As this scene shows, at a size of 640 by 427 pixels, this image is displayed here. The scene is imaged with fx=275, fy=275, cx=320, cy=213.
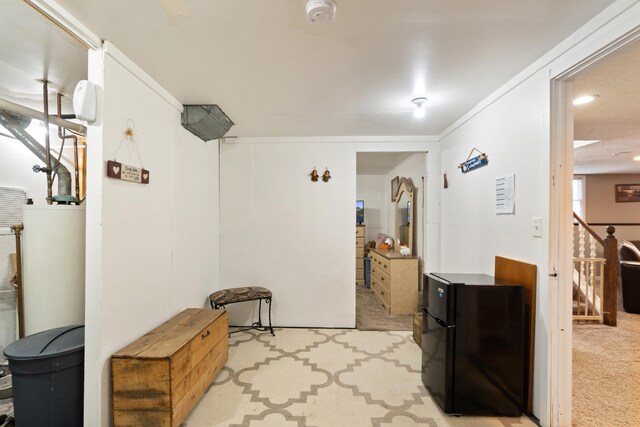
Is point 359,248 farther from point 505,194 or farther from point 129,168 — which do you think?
point 129,168

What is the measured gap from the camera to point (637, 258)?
4.17 m

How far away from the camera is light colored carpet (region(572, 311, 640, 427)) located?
180 centimetres

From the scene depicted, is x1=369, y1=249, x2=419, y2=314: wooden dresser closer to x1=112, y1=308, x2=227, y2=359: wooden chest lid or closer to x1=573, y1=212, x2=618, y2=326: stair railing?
x1=573, y1=212, x2=618, y2=326: stair railing

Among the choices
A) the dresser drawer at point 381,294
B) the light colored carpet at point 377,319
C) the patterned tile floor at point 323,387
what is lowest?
the light colored carpet at point 377,319

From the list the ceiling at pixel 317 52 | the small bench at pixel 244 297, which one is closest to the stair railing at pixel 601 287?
the ceiling at pixel 317 52

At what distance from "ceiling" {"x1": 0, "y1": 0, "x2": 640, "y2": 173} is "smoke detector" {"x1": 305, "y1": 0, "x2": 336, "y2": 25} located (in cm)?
6

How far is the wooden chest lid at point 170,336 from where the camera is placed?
161 centimetres

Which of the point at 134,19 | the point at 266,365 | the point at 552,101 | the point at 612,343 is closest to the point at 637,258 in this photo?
the point at 612,343

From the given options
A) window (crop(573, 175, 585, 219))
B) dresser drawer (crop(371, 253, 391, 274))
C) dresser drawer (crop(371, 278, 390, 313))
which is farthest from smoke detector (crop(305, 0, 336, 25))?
window (crop(573, 175, 585, 219))

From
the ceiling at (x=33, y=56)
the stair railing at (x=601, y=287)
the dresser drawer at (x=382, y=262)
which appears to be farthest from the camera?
the dresser drawer at (x=382, y=262)

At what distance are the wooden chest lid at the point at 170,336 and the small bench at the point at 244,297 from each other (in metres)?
0.44

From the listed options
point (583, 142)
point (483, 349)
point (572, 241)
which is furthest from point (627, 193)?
point (483, 349)

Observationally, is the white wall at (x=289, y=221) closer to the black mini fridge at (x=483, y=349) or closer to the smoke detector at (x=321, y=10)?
the black mini fridge at (x=483, y=349)

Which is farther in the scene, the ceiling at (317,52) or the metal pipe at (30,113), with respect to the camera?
the metal pipe at (30,113)
